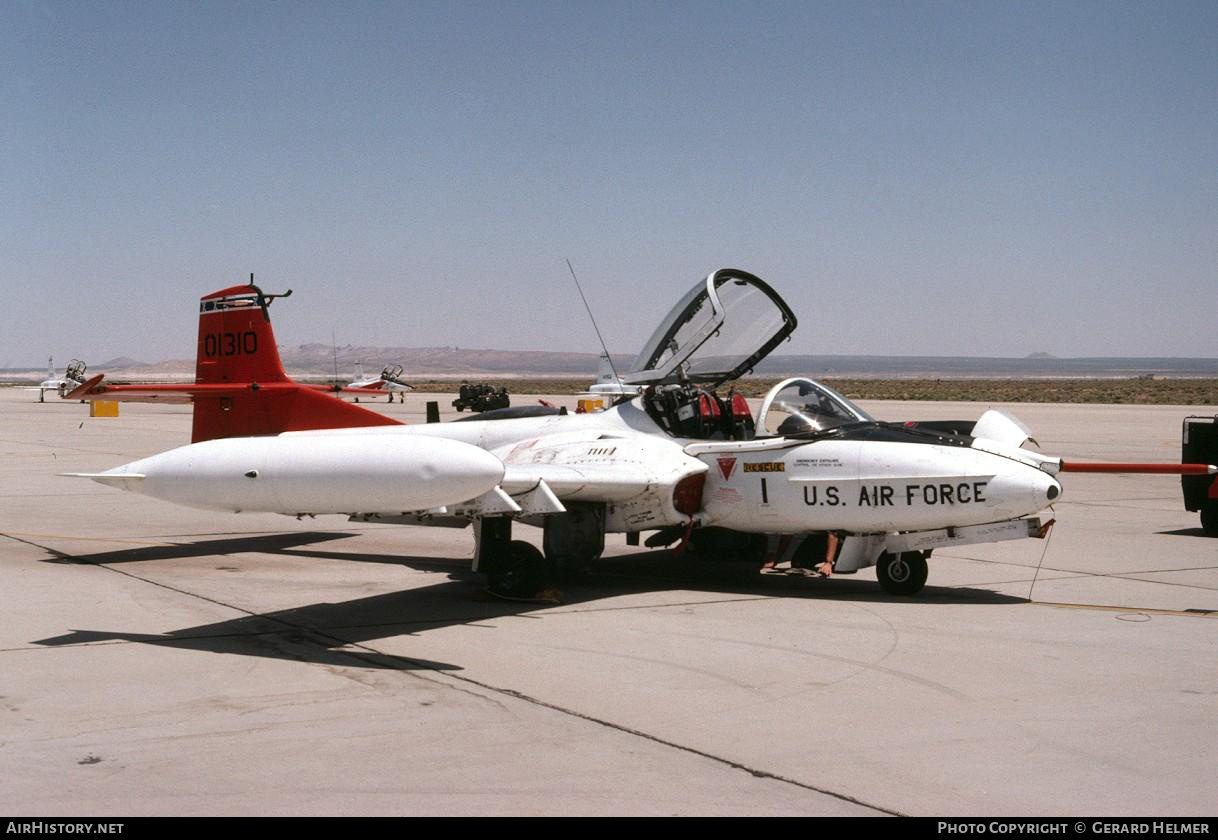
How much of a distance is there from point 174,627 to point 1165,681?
23.8 ft

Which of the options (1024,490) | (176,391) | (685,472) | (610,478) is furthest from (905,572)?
(176,391)

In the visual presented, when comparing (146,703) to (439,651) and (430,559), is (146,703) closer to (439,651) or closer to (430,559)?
(439,651)

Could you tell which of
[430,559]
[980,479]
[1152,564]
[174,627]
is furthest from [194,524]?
[1152,564]

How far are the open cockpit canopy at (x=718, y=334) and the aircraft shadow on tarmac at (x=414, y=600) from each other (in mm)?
2084

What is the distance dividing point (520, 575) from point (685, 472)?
1820 mm

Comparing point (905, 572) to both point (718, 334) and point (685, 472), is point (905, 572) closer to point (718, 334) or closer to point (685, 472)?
point (685, 472)

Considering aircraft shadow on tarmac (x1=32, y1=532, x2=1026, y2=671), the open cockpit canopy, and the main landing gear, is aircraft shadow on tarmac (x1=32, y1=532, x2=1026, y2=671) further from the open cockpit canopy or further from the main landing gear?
the open cockpit canopy

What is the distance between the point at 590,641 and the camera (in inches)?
341

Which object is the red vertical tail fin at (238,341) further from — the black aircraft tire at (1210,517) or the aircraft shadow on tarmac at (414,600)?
the black aircraft tire at (1210,517)

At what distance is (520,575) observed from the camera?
10.4 metres

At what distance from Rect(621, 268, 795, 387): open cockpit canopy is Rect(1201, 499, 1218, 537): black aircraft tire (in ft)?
21.7

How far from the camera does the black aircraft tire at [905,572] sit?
34.3ft

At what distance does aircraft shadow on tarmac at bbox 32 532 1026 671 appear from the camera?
27.9 feet

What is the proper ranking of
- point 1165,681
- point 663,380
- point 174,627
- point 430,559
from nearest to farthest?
1. point 1165,681
2. point 174,627
3. point 663,380
4. point 430,559
